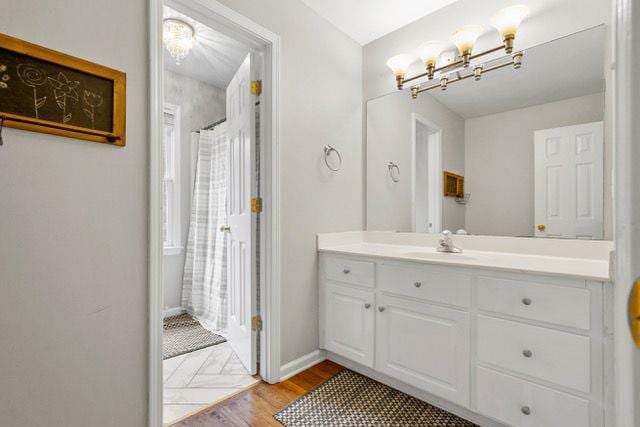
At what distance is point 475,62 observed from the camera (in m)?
2.02

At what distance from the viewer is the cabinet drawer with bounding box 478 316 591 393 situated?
123cm

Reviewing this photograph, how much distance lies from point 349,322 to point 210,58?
2.65 meters

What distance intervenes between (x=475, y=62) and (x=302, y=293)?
194cm

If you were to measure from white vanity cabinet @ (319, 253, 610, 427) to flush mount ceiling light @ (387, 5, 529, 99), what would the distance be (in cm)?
133

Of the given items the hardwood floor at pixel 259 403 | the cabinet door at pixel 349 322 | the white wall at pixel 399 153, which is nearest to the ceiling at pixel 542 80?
the white wall at pixel 399 153

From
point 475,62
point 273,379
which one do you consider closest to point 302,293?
point 273,379

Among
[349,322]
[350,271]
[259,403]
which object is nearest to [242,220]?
[350,271]

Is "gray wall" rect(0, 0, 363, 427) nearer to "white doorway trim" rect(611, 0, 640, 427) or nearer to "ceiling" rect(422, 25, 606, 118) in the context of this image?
"white doorway trim" rect(611, 0, 640, 427)

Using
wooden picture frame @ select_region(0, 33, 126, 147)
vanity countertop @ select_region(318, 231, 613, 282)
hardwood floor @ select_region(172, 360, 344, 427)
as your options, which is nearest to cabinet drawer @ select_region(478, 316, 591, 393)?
vanity countertop @ select_region(318, 231, 613, 282)

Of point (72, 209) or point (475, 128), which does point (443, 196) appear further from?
point (72, 209)

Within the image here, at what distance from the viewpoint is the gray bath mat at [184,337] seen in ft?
7.80

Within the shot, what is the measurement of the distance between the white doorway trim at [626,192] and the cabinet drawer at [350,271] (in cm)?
164

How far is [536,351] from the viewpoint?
133cm

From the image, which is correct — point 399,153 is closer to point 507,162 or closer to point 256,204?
point 507,162
